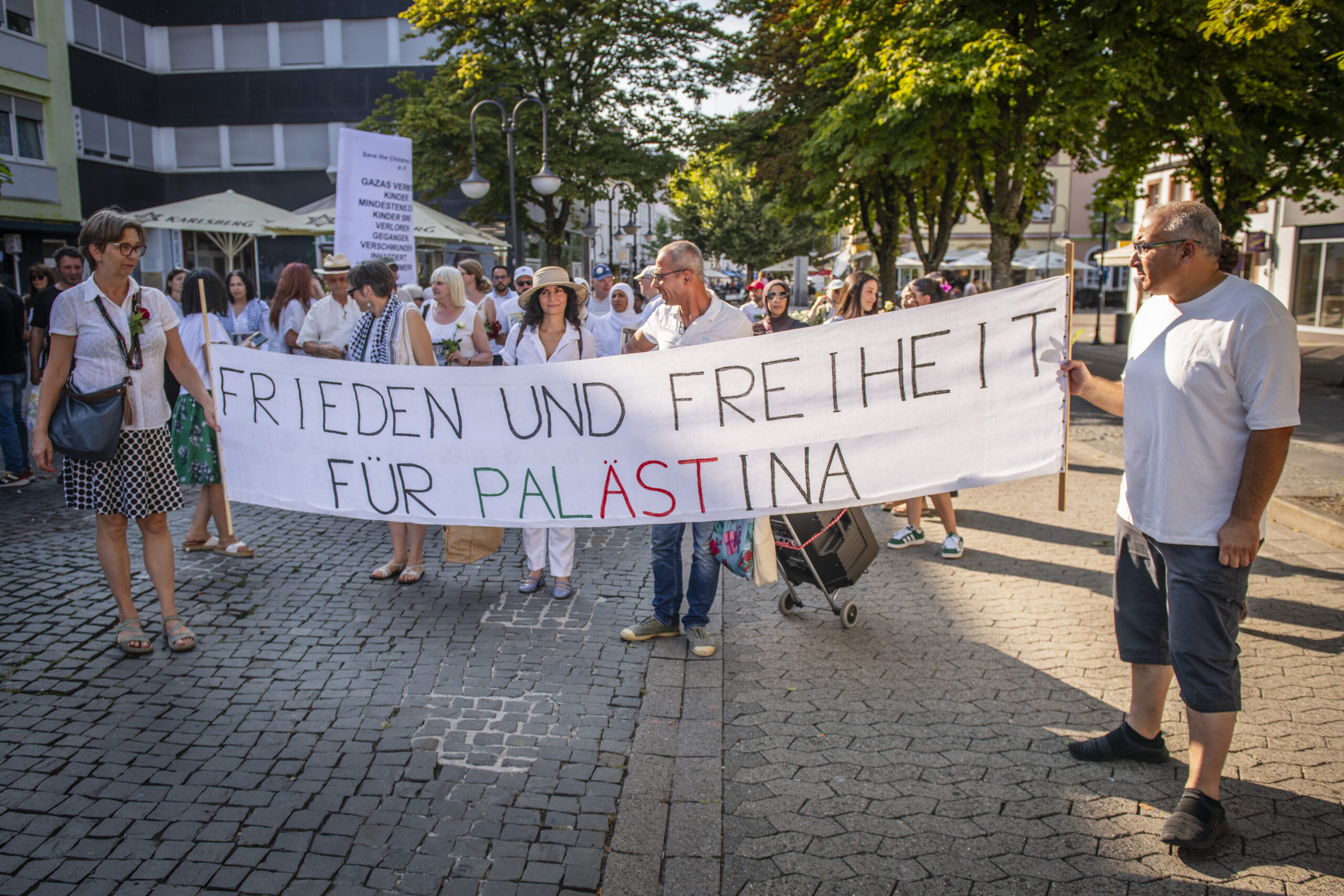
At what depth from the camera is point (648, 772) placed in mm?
3602

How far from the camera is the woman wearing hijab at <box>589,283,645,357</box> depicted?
9.32 meters

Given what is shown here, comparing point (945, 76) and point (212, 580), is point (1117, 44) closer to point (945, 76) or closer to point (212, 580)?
point (945, 76)

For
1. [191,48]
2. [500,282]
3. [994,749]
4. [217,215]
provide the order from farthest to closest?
[191,48]
[217,215]
[500,282]
[994,749]

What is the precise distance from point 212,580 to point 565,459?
300cm

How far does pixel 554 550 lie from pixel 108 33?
3451 cm

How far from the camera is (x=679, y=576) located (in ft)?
16.2

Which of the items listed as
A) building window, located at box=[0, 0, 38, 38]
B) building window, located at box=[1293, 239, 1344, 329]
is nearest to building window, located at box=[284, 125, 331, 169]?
building window, located at box=[0, 0, 38, 38]

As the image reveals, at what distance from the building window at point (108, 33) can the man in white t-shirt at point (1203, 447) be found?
35443 mm

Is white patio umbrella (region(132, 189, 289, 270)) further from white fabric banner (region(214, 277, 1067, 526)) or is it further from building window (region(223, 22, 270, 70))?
building window (region(223, 22, 270, 70))

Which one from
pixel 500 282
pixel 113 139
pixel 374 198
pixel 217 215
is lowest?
pixel 500 282

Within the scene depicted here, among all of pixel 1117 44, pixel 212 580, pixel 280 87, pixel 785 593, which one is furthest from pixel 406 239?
pixel 280 87

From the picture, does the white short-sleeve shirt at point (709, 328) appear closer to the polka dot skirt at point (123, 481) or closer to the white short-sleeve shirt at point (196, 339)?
the polka dot skirt at point (123, 481)

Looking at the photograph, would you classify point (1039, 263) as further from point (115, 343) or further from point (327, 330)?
point (115, 343)

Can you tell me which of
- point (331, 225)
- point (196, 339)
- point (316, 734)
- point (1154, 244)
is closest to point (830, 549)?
point (1154, 244)
